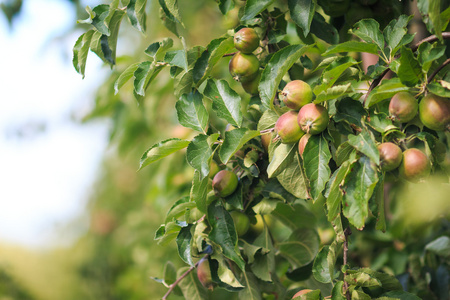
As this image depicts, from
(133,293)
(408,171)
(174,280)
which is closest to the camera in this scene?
(408,171)

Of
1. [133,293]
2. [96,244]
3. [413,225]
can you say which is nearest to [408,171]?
[413,225]

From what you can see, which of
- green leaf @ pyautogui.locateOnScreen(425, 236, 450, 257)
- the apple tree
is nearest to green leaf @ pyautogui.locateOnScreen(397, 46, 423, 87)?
the apple tree

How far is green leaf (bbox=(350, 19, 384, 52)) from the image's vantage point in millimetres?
522

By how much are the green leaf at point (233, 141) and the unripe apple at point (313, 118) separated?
62mm

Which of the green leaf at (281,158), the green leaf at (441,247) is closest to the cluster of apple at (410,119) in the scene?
the green leaf at (281,158)

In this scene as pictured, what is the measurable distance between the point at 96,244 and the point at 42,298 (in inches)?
27.3

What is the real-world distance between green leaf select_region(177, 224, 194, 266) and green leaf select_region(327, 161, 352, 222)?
0.62 ft

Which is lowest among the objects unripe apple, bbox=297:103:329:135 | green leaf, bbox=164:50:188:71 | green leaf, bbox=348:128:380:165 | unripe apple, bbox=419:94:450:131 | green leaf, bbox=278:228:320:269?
green leaf, bbox=278:228:320:269

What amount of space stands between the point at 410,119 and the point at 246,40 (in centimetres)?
22

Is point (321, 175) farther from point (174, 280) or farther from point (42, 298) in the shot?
point (42, 298)

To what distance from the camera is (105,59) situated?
2.15 feet

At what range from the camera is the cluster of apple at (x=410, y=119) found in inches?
18.3

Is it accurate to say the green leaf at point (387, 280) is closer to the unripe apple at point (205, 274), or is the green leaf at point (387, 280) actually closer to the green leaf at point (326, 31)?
the unripe apple at point (205, 274)

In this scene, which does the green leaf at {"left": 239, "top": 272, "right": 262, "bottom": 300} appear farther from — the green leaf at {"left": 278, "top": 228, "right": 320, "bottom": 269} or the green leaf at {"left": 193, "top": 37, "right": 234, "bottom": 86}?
the green leaf at {"left": 193, "top": 37, "right": 234, "bottom": 86}
